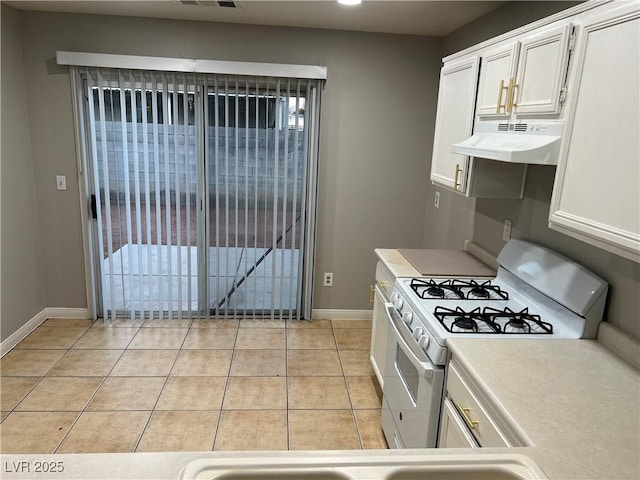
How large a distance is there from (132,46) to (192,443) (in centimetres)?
287

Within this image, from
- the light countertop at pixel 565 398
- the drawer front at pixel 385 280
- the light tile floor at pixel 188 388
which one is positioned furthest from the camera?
the drawer front at pixel 385 280

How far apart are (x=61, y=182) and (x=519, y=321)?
3.49 meters

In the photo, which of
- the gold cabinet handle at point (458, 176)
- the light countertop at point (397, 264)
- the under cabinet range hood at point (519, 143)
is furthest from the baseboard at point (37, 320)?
the under cabinet range hood at point (519, 143)

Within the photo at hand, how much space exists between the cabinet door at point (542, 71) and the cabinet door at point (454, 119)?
0.44 metres

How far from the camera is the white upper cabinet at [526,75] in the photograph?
160cm

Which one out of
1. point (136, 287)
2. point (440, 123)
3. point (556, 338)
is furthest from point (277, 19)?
point (556, 338)

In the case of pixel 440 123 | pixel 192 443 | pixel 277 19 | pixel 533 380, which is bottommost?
pixel 192 443

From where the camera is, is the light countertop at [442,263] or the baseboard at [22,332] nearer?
the light countertop at [442,263]

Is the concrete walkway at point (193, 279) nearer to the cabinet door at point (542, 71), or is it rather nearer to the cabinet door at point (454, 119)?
the cabinet door at point (454, 119)

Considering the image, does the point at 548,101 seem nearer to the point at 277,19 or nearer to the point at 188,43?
the point at 277,19

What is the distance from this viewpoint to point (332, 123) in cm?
366

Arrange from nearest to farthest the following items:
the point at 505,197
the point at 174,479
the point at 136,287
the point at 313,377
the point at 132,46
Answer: the point at 174,479
the point at 505,197
the point at 313,377
the point at 132,46
the point at 136,287

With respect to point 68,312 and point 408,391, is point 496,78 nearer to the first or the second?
point 408,391

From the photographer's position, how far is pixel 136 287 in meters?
3.81
